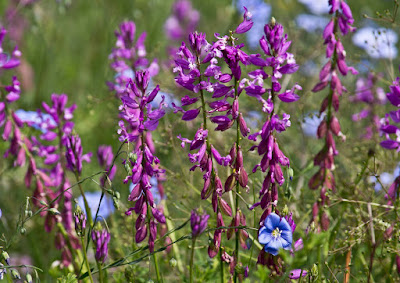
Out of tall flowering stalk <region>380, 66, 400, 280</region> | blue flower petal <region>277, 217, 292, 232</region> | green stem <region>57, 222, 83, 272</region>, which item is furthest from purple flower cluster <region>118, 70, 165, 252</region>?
tall flowering stalk <region>380, 66, 400, 280</region>

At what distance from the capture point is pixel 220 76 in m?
2.34

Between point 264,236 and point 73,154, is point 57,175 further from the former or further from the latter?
point 264,236

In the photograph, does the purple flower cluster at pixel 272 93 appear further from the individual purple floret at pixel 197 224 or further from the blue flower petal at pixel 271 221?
the individual purple floret at pixel 197 224

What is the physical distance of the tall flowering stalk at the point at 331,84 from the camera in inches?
98.3

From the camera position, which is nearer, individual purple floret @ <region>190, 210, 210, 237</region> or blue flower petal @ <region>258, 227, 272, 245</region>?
individual purple floret @ <region>190, 210, 210, 237</region>

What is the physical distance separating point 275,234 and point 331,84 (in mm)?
695

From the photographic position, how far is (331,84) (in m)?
2.54

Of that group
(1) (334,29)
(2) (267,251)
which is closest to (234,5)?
(1) (334,29)

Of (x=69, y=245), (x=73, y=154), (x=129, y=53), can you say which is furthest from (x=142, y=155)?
(x=129, y=53)

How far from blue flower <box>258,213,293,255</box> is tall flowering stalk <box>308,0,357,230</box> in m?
0.39

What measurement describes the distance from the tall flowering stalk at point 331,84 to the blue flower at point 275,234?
1.28 feet

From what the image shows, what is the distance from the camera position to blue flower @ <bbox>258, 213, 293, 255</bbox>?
2294 millimetres

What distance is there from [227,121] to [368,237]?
42.5 inches

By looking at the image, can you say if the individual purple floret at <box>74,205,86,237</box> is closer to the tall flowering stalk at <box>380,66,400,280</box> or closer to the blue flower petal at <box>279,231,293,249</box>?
the blue flower petal at <box>279,231,293,249</box>
